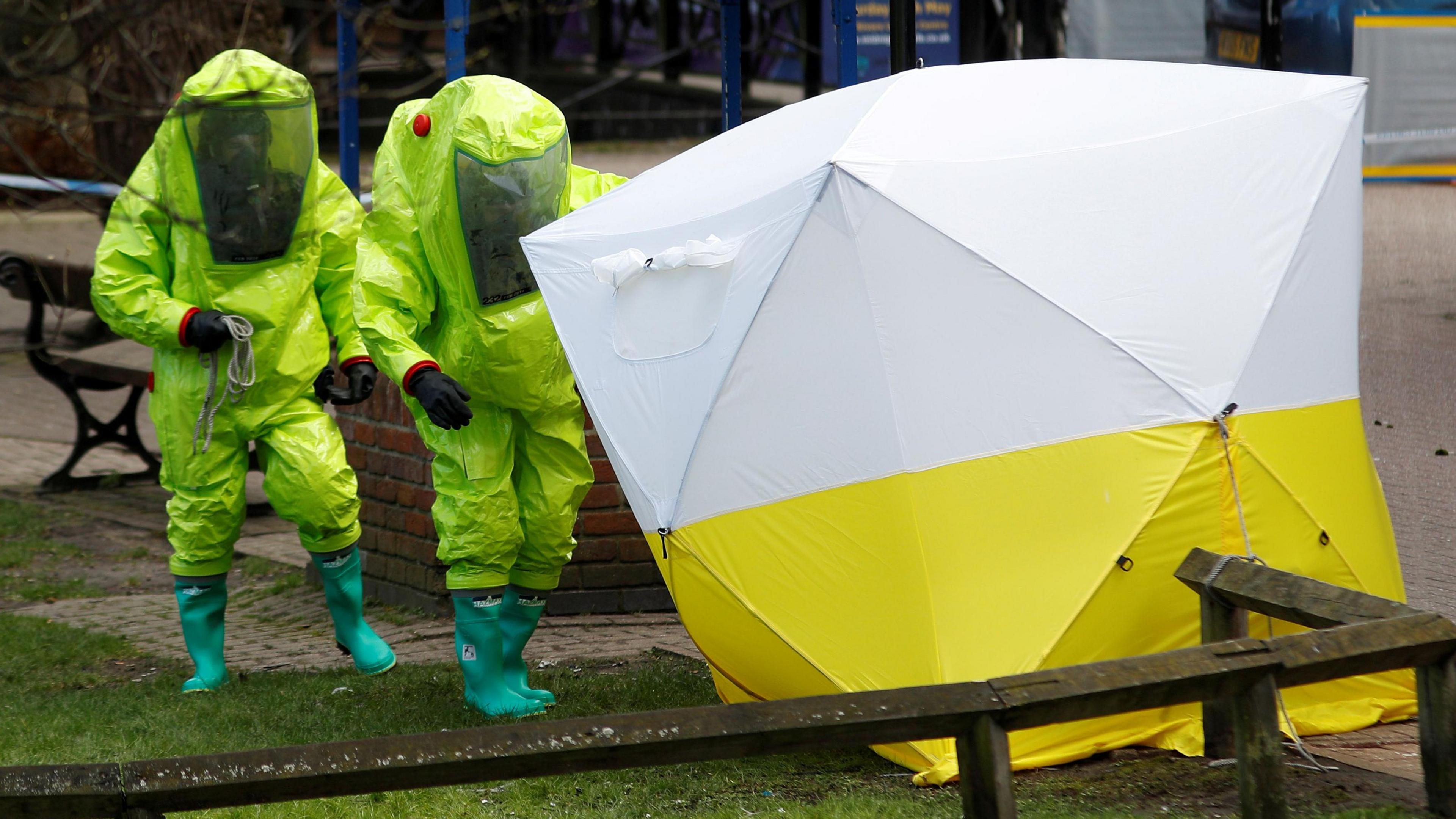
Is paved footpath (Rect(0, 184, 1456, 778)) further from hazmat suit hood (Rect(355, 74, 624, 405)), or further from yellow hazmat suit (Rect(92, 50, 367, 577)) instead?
hazmat suit hood (Rect(355, 74, 624, 405))

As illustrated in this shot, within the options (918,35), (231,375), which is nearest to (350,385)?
(231,375)

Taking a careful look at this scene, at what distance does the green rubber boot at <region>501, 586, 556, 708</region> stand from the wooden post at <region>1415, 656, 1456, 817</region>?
2.68 metres

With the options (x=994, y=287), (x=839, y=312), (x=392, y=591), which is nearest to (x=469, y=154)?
(x=839, y=312)

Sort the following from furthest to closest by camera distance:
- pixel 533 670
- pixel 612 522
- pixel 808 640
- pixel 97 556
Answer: pixel 97 556
pixel 612 522
pixel 533 670
pixel 808 640

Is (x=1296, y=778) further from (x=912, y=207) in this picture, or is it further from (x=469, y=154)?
(x=469, y=154)

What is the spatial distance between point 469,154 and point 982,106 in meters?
1.56

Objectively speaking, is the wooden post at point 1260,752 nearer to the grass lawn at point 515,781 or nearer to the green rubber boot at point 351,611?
the grass lawn at point 515,781

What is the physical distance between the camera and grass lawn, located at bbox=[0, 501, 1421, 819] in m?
3.69

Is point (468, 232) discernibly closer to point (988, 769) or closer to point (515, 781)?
point (515, 781)

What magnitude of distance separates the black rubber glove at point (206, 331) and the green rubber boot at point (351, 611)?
2.90ft

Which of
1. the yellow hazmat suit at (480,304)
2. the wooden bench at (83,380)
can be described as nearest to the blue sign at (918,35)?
the yellow hazmat suit at (480,304)

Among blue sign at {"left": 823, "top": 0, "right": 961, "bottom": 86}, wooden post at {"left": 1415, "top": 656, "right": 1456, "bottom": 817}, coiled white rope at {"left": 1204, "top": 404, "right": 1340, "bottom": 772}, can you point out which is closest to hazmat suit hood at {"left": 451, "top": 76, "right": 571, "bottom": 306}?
blue sign at {"left": 823, "top": 0, "right": 961, "bottom": 86}

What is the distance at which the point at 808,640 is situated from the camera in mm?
4070

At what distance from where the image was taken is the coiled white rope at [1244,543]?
385cm
